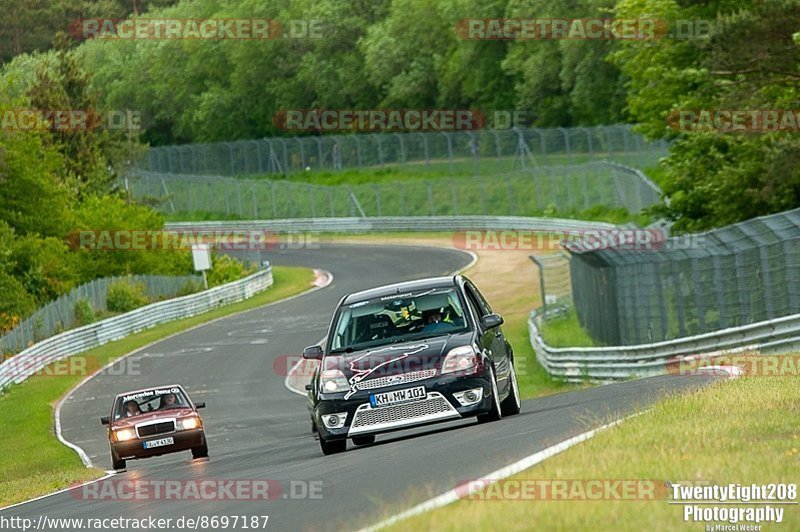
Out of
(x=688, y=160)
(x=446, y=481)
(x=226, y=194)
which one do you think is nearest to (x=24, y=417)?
(x=688, y=160)

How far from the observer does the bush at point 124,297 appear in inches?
2199

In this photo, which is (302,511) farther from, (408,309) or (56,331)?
(56,331)

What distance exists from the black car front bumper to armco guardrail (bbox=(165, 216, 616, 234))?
46.1m

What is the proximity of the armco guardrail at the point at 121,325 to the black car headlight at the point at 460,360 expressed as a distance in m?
25.8

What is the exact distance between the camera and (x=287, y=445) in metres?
19.3

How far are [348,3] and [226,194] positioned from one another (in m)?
26.2

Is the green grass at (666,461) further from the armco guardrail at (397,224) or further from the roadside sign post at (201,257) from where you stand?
the armco guardrail at (397,224)

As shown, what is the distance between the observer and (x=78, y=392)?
3834 centimetres

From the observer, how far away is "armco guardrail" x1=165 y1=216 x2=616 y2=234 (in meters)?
68.7

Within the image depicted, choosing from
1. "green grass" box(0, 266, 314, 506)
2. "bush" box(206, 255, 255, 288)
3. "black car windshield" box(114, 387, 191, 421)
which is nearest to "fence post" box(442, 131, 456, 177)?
"bush" box(206, 255, 255, 288)

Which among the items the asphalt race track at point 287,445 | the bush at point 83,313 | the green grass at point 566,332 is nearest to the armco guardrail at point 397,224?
the green grass at point 566,332

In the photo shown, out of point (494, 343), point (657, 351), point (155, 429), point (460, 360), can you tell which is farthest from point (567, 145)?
point (460, 360)

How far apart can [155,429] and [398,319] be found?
7.60m

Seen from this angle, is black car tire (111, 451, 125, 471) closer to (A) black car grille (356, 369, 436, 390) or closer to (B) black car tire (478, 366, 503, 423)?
(B) black car tire (478, 366, 503, 423)
